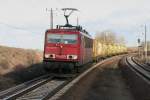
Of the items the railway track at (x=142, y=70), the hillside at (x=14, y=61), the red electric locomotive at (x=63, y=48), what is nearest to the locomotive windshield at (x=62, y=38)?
the red electric locomotive at (x=63, y=48)

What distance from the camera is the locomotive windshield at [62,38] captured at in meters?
28.7

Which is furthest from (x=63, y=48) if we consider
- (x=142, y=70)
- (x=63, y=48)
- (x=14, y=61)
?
(x=14, y=61)

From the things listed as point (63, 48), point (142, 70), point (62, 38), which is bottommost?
point (142, 70)

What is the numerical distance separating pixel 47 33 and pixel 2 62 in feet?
57.0

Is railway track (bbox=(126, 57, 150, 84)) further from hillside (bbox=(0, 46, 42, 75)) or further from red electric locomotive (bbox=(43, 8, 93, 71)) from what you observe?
hillside (bbox=(0, 46, 42, 75))

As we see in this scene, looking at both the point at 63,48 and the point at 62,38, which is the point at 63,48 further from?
the point at 62,38

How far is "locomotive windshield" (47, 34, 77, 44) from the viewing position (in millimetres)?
28734

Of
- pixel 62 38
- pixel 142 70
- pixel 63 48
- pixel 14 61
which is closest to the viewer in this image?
pixel 63 48

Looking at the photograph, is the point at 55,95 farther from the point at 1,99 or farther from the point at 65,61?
the point at 65,61

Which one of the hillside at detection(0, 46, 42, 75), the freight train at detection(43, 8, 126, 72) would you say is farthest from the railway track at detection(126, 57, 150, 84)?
the hillside at detection(0, 46, 42, 75)

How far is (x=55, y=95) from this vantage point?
1845 cm

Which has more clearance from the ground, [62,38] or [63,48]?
[62,38]

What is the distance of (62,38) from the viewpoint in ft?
94.3

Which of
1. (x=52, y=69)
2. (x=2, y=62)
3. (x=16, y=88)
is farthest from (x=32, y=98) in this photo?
(x=2, y=62)
